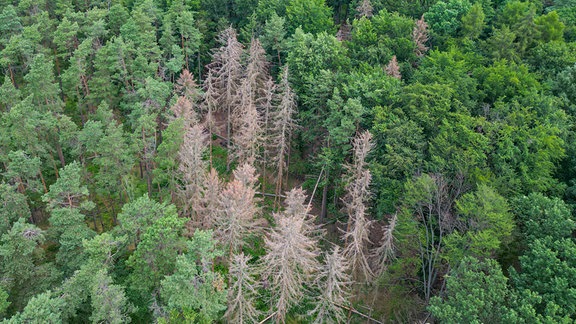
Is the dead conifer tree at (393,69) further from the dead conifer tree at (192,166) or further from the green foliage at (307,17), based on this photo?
the dead conifer tree at (192,166)

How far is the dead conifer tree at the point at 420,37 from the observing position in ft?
152

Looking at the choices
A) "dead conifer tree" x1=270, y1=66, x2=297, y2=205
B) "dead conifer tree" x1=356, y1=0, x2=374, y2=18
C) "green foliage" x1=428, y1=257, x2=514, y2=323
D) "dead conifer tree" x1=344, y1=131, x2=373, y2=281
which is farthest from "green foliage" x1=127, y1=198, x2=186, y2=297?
"dead conifer tree" x1=356, y1=0, x2=374, y2=18

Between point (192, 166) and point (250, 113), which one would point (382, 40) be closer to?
point (250, 113)

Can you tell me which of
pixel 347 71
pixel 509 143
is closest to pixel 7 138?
pixel 347 71

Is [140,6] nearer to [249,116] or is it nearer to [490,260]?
[249,116]

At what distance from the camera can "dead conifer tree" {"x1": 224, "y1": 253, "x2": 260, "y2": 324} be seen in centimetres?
2752

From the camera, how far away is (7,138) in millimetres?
37062

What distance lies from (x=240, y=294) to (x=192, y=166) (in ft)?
34.1

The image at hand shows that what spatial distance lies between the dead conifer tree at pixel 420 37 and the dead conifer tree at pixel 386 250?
69.3ft

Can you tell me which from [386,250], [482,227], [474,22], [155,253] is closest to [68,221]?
[155,253]

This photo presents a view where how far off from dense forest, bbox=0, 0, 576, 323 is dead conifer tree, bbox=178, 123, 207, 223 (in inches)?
7.1

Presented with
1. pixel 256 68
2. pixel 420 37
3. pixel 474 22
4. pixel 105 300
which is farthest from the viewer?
pixel 420 37

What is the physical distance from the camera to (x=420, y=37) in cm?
4669

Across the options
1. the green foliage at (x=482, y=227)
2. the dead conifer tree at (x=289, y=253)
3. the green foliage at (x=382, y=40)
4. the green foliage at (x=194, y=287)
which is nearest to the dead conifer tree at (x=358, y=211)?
the dead conifer tree at (x=289, y=253)
